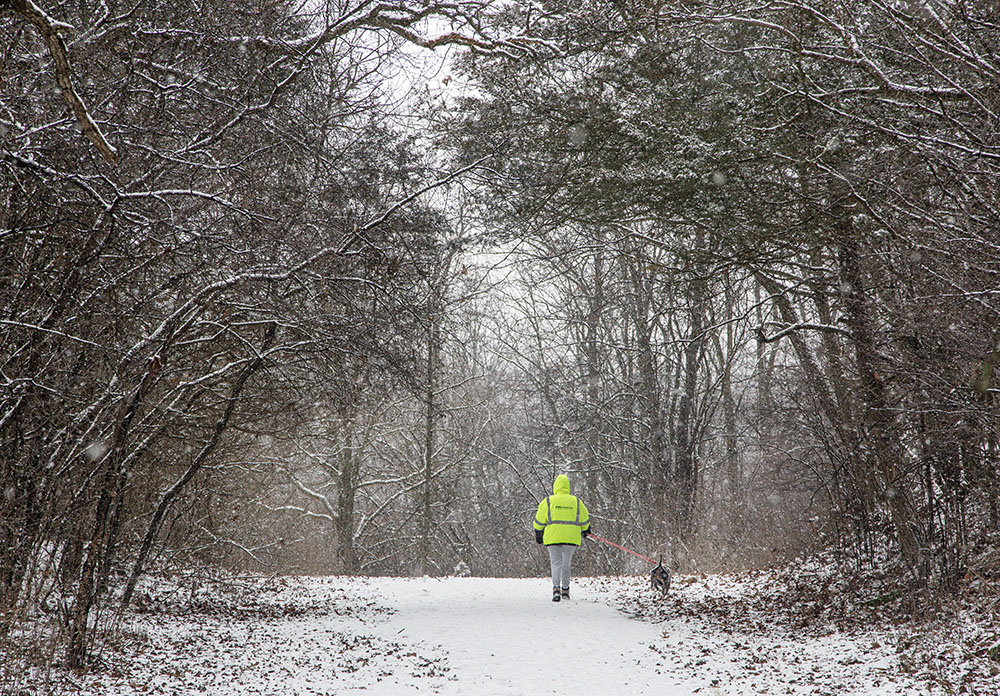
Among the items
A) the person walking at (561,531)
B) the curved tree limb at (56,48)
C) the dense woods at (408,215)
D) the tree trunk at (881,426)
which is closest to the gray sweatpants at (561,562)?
the person walking at (561,531)

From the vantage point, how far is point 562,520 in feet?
41.0

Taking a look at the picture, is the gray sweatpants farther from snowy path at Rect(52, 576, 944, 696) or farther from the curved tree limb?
the curved tree limb

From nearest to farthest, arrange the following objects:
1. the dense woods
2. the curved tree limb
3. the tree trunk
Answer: the curved tree limb, the dense woods, the tree trunk

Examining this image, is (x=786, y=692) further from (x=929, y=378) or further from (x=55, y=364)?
(x=55, y=364)

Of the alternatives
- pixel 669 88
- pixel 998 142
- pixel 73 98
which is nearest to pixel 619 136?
pixel 669 88

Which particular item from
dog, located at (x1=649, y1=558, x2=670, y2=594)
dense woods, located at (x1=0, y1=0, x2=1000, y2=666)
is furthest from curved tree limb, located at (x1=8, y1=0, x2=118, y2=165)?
dog, located at (x1=649, y1=558, x2=670, y2=594)

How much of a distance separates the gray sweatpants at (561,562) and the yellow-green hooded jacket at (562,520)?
12 cm

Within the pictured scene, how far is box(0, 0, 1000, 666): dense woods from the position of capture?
5.93m

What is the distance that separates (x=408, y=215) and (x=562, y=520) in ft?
18.3

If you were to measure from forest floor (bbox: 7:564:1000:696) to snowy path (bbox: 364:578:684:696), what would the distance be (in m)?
0.03

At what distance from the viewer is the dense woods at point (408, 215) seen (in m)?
5.93

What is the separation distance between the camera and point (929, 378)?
686 cm

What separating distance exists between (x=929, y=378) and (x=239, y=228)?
613 centimetres

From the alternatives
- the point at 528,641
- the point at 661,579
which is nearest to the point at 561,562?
the point at 661,579
